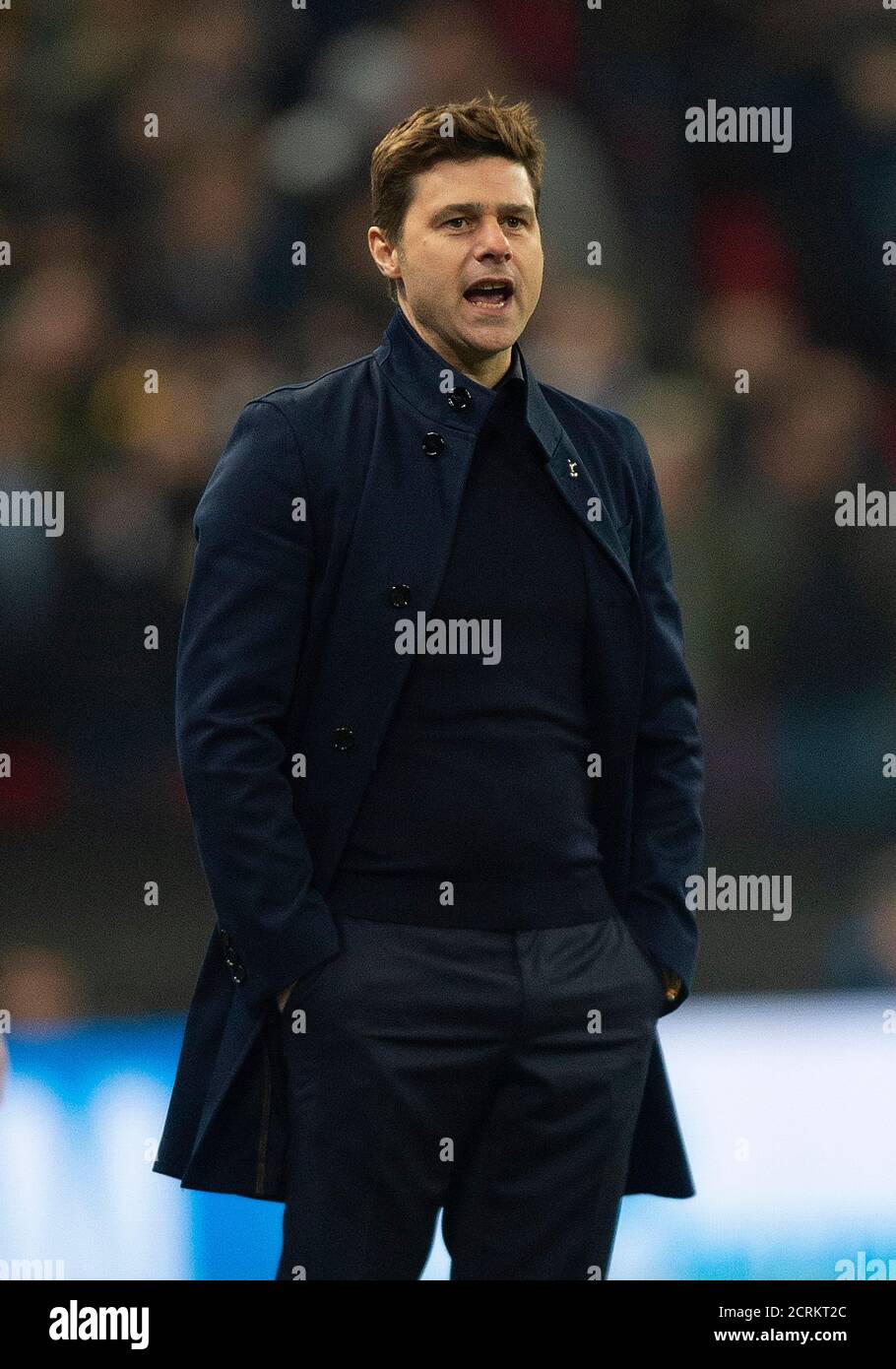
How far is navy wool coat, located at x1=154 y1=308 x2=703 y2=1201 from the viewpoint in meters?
1.62

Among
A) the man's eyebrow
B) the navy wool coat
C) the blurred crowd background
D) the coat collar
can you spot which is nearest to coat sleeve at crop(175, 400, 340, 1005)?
the navy wool coat

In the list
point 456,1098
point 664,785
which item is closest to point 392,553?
point 664,785

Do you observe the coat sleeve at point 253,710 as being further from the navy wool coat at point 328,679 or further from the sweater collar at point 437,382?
the sweater collar at point 437,382

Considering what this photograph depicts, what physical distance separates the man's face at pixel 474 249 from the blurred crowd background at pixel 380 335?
1.35 m

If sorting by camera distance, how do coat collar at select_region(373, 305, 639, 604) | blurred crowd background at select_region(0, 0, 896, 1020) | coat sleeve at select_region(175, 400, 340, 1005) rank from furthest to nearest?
blurred crowd background at select_region(0, 0, 896, 1020) < coat collar at select_region(373, 305, 639, 604) < coat sleeve at select_region(175, 400, 340, 1005)

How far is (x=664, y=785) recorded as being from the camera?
71.2 inches

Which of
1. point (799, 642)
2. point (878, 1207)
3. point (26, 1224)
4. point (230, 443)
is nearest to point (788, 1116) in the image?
point (878, 1207)

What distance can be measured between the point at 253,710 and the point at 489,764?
22 centimetres

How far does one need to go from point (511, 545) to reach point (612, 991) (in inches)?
16.8

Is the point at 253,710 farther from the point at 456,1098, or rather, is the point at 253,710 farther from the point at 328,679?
the point at 456,1098

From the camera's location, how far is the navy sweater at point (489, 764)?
1657 mm

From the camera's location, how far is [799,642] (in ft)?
10.3

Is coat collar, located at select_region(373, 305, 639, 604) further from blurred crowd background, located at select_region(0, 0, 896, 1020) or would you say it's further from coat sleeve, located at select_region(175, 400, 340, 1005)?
blurred crowd background, located at select_region(0, 0, 896, 1020)
